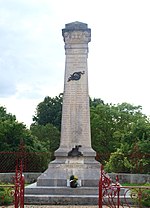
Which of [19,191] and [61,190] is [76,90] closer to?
[61,190]

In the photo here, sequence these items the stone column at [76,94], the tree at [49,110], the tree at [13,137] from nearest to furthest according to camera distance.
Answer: the stone column at [76,94], the tree at [13,137], the tree at [49,110]

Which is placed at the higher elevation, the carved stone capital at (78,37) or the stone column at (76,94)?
the carved stone capital at (78,37)

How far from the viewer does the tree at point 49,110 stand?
49.8 meters

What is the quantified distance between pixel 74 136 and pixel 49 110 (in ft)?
109

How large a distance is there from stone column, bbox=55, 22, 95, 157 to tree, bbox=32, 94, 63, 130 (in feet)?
104

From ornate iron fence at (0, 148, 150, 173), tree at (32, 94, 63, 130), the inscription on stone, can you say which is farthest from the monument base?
tree at (32, 94, 63, 130)

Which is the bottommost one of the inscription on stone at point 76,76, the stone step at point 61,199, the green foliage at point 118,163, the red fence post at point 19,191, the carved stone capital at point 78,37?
the stone step at point 61,199

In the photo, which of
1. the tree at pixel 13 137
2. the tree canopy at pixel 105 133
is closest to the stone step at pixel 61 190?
the tree canopy at pixel 105 133

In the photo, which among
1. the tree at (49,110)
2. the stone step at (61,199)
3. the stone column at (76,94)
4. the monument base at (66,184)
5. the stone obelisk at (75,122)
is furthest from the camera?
the tree at (49,110)

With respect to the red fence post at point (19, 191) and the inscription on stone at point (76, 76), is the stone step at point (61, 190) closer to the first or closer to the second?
the inscription on stone at point (76, 76)

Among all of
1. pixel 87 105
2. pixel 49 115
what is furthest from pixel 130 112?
pixel 87 105

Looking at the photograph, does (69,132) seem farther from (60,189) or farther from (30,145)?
(30,145)

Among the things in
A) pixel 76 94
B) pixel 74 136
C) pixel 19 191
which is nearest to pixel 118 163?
pixel 74 136

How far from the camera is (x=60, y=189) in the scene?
15.0 m
